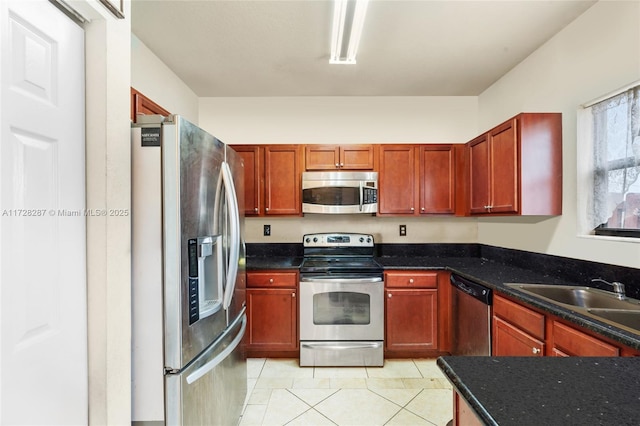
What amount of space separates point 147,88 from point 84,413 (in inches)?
85.4

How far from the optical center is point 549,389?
27.4 inches

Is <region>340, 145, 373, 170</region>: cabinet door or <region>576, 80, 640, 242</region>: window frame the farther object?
<region>340, 145, 373, 170</region>: cabinet door

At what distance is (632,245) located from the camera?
1.61 meters

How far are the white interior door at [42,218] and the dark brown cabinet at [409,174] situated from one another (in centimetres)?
247

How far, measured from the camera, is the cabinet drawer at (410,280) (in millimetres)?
2625

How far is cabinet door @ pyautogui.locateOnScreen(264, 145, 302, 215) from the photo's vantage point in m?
Answer: 2.95

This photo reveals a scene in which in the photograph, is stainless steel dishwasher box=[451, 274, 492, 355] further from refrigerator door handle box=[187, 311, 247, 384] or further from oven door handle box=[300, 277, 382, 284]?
refrigerator door handle box=[187, 311, 247, 384]

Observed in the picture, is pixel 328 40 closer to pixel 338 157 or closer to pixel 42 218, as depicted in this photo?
pixel 338 157

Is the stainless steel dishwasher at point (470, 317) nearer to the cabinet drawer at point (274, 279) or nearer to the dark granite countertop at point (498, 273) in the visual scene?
the dark granite countertop at point (498, 273)

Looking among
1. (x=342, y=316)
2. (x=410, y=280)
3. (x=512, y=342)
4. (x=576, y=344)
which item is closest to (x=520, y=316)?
(x=512, y=342)

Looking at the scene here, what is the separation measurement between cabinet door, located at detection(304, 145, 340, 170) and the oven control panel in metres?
0.73

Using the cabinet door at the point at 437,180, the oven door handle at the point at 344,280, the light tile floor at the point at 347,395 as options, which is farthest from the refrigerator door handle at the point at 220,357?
the cabinet door at the point at 437,180

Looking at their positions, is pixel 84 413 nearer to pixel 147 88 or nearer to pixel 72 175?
pixel 72 175

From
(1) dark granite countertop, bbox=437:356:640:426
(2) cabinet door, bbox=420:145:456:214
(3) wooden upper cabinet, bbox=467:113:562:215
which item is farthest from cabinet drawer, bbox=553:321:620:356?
(2) cabinet door, bbox=420:145:456:214
